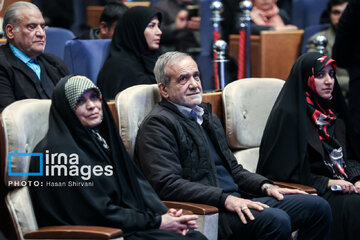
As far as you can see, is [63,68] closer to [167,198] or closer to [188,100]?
[188,100]

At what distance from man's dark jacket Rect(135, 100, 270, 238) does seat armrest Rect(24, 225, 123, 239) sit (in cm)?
49

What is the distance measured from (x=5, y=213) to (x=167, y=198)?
0.67 m

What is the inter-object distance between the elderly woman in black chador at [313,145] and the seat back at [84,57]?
4.16 ft

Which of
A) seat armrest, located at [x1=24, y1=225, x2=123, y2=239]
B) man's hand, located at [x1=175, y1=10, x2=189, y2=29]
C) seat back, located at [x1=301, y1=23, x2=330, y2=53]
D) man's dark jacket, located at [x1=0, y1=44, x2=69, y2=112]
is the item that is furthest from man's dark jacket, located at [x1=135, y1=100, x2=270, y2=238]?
man's hand, located at [x1=175, y1=10, x2=189, y2=29]

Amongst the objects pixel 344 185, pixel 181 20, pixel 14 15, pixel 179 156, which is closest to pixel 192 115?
pixel 179 156

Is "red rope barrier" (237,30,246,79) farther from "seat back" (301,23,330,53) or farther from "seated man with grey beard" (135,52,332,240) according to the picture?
"seated man with grey beard" (135,52,332,240)

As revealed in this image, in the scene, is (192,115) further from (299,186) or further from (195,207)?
(299,186)

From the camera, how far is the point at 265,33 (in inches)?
190

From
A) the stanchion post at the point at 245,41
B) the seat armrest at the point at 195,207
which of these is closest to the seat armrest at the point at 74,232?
the seat armrest at the point at 195,207

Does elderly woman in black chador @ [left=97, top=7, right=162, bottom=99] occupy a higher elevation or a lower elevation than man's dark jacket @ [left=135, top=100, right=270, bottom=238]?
higher

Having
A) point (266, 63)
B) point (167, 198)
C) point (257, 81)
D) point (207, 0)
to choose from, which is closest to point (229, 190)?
point (167, 198)

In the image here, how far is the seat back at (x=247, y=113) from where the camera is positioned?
3.34 metres

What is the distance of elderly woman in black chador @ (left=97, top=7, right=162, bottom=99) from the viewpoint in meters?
3.92

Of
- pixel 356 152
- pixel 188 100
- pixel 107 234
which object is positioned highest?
pixel 188 100
